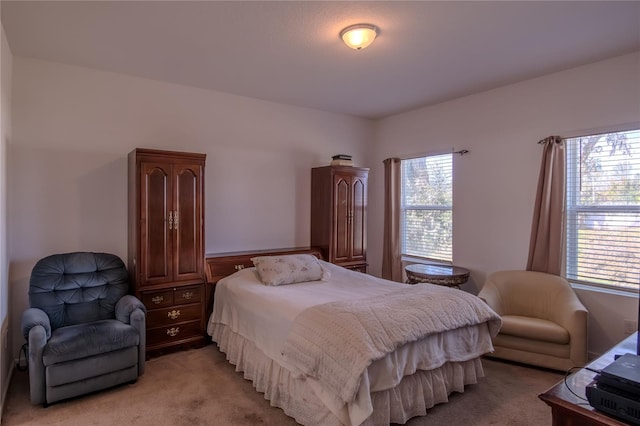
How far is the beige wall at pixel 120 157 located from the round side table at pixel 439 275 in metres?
1.49

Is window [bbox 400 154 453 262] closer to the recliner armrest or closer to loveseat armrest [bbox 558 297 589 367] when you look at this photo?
loveseat armrest [bbox 558 297 589 367]

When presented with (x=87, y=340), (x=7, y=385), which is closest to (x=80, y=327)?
(x=87, y=340)

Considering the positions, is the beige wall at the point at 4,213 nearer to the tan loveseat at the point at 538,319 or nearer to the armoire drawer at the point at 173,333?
the armoire drawer at the point at 173,333

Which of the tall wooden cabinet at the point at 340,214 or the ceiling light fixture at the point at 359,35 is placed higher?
the ceiling light fixture at the point at 359,35

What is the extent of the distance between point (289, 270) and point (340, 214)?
1320 millimetres

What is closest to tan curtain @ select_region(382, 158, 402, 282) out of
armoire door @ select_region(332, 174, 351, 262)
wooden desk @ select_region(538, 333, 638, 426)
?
armoire door @ select_region(332, 174, 351, 262)

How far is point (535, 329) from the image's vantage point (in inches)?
120

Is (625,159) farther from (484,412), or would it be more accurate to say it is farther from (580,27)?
(484,412)

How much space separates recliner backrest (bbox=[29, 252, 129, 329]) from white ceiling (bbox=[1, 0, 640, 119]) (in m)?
1.78

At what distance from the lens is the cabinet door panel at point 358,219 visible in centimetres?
461

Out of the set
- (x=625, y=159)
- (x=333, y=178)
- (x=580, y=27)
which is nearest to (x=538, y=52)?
(x=580, y=27)

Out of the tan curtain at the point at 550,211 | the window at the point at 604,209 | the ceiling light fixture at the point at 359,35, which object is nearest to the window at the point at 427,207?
the tan curtain at the point at 550,211

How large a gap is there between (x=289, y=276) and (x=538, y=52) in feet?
9.48

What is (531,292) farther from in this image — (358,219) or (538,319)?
(358,219)
